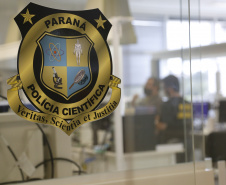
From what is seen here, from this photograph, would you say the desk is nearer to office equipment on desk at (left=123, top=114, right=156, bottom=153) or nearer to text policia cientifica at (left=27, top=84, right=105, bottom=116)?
office equipment on desk at (left=123, top=114, right=156, bottom=153)

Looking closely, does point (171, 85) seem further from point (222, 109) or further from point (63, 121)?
point (222, 109)

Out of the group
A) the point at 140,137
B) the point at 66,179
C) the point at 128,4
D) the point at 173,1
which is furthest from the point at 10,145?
the point at 173,1

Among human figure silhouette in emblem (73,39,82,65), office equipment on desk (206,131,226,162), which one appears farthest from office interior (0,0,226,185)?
office equipment on desk (206,131,226,162)

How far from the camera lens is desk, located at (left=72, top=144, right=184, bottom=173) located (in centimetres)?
144

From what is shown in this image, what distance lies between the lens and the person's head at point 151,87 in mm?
1531

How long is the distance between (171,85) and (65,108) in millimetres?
456

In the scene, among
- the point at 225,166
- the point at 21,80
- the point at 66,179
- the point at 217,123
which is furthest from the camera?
the point at 217,123

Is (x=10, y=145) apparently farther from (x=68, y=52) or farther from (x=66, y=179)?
(x=68, y=52)

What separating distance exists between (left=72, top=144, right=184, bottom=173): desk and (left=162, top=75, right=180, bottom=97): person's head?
0.66 ft

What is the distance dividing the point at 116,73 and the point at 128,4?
0.85 feet

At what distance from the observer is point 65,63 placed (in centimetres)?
136

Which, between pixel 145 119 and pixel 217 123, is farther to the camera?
pixel 217 123

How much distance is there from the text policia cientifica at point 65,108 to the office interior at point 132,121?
3cm

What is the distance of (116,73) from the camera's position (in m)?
1.45
